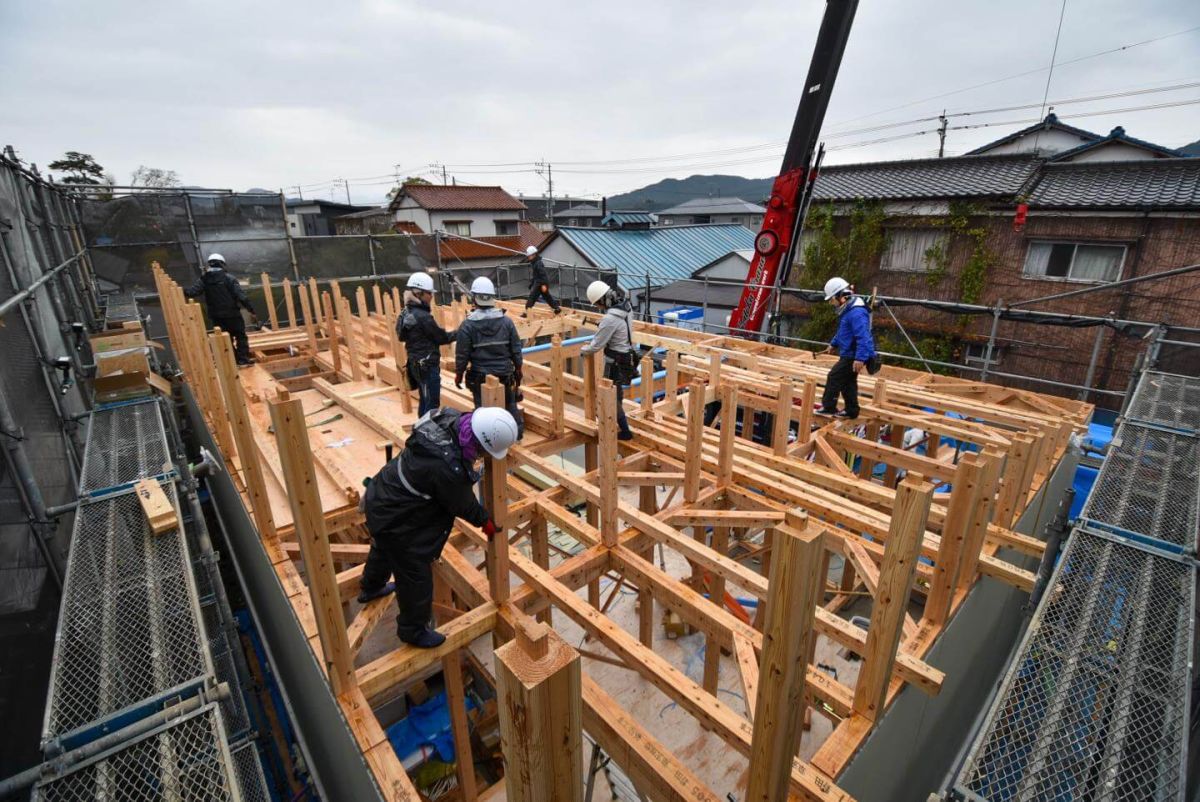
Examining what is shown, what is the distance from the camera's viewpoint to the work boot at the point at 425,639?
10.7ft

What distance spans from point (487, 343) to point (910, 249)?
48.3 feet

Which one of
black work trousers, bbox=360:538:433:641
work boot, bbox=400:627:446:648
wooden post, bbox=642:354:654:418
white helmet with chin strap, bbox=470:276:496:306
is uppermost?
white helmet with chin strap, bbox=470:276:496:306

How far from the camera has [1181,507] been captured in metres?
3.67

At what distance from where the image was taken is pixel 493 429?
9.55 feet

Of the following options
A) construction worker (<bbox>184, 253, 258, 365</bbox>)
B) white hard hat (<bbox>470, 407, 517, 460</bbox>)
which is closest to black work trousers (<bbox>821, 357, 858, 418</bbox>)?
white hard hat (<bbox>470, 407, 517, 460</bbox>)

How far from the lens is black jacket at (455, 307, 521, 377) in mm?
5480

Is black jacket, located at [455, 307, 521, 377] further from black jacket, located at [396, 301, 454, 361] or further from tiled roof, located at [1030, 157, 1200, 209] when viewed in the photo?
tiled roof, located at [1030, 157, 1200, 209]

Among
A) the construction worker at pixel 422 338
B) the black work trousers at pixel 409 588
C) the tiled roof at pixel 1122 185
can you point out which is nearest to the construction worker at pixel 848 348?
the construction worker at pixel 422 338

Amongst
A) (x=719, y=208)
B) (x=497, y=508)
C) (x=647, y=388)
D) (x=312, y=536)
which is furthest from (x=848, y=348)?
(x=719, y=208)

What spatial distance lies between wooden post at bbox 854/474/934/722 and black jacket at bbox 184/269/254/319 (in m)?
9.52

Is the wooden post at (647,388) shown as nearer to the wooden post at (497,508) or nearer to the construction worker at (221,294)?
the wooden post at (497,508)

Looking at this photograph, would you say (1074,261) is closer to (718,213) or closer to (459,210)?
(718,213)

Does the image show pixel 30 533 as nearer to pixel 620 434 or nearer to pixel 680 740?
pixel 620 434

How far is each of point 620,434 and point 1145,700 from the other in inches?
163
